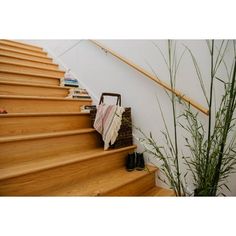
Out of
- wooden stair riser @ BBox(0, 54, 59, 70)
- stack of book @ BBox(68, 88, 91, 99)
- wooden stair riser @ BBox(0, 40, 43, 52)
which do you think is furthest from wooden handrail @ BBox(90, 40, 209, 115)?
wooden stair riser @ BBox(0, 40, 43, 52)

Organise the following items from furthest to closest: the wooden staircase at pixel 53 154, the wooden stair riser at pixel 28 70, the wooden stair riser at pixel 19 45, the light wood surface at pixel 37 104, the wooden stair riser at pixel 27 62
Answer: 1. the wooden stair riser at pixel 19 45
2. the wooden stair riser at pixel 27 62
3. the wooden stair riser at pixel 28 70
4. the light wood surface at pixel 37 104
5. the wooden staircase at pixel 53 154

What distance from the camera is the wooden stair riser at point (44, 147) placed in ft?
4.45

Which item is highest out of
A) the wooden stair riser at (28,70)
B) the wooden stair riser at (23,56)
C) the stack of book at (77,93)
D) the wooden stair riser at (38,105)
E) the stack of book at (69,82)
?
the wooden stair riser at (23,56)

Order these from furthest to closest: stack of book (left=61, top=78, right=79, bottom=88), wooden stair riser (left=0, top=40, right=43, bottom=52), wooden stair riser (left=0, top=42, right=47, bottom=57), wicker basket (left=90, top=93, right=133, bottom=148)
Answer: wooden stair riser (left=0, top=40, right=43, bottom=52), wooden stair riser (left=0, top=42, right=47, bottom=57), stack of book (left=61, top=78, right=79, bottom=88), wicker basket (left=90, top=93, right=133, bottom=148)

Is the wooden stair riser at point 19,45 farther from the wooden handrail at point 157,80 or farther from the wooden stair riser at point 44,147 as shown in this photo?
the wooden stair riser at point 44,147

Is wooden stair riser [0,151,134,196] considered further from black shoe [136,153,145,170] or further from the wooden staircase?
black shoe [136,153,145,170]

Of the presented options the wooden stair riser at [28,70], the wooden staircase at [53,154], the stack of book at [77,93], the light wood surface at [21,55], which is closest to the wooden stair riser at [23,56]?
the light wood surface at [21,55]

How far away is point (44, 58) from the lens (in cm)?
312

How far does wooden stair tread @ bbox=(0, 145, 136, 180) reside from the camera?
1.21 metres

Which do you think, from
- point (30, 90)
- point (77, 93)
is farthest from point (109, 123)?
point (30, 90)

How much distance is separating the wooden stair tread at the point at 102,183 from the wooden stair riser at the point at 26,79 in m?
1.40

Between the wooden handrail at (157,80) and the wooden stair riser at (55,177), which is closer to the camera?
the wooden stair riser at (55,177)

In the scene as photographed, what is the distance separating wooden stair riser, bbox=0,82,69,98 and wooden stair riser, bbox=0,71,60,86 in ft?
0.66
